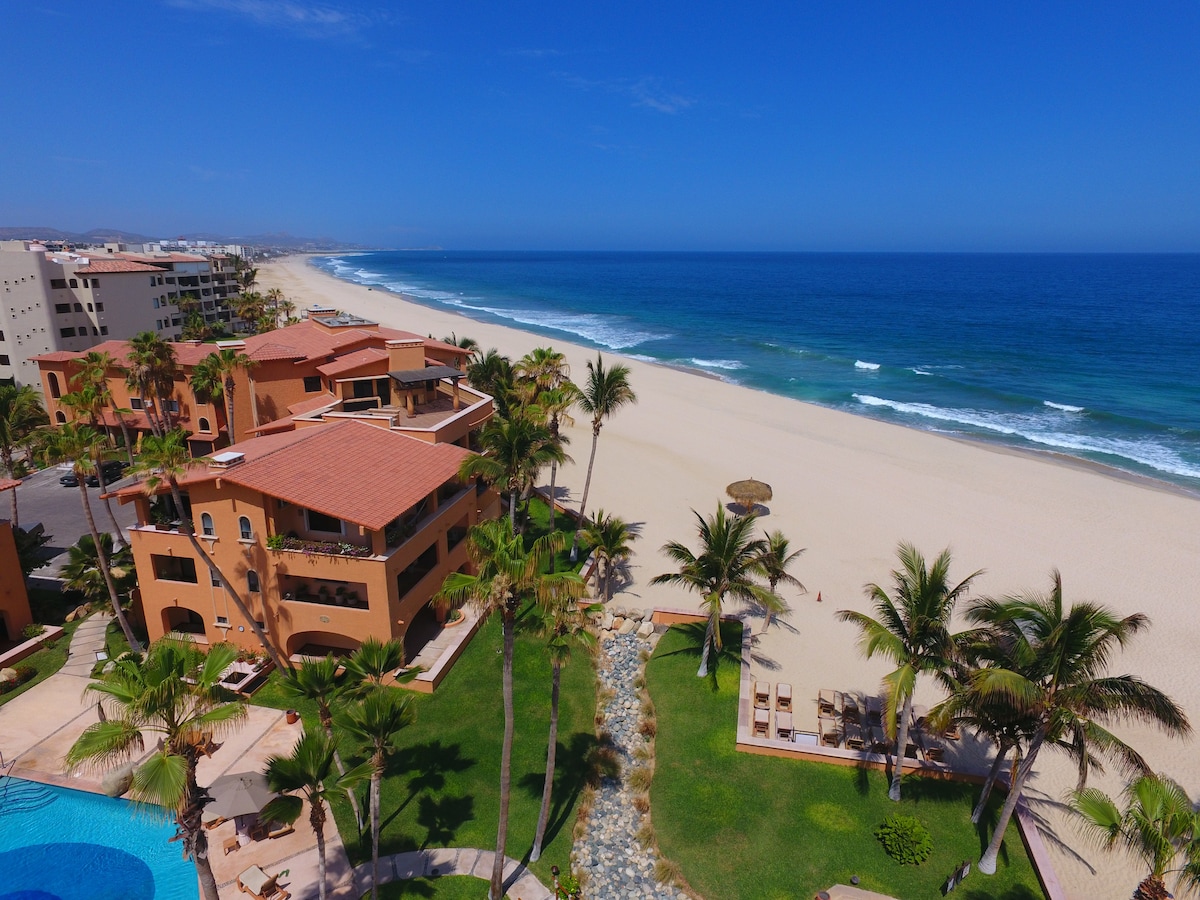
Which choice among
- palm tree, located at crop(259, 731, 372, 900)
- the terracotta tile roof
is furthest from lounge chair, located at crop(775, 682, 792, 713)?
the terracotta tile roof

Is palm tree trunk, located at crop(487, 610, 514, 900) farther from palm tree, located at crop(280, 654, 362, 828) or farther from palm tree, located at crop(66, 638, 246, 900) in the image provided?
palm tree, located at crop(66, 638, 246, 900)

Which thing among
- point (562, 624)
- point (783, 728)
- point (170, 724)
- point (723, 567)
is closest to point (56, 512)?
point (170, 724)

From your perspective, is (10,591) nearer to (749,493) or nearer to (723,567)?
(723,567)

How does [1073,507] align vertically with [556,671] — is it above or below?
below

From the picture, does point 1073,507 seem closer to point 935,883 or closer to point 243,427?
point 935,883

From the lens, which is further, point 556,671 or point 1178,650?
point 1178,650

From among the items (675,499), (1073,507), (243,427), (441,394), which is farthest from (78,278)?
(1073,507)
